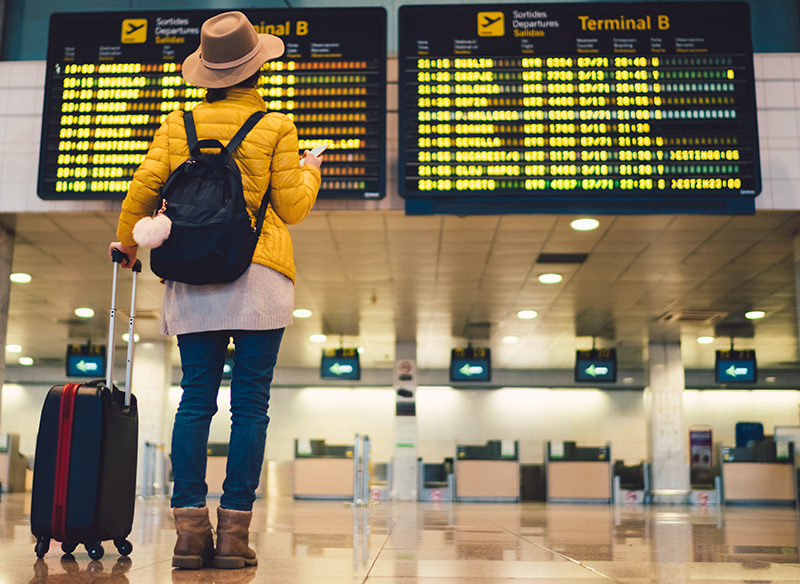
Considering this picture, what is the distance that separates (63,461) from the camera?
9.20 feet

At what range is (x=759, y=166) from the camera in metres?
6.92

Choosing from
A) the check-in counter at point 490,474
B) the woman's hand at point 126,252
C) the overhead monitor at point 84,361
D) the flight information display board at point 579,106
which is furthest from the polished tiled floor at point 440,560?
the check-in counter at point 490,474

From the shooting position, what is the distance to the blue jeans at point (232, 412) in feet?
8.62

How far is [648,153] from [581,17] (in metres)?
1.25

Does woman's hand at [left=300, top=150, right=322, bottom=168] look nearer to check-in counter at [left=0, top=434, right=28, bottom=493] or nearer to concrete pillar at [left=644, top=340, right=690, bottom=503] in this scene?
concrete pillar at [left=644, top=340, right=690, bottom=503]

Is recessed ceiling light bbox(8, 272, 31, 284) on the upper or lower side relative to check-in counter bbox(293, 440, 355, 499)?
upper

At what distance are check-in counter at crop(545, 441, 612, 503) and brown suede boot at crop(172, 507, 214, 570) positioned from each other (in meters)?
13.9

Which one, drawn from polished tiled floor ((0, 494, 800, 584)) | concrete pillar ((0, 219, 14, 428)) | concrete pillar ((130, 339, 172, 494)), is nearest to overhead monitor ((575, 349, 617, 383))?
concrete pillar ((130, 339, 172, 494))

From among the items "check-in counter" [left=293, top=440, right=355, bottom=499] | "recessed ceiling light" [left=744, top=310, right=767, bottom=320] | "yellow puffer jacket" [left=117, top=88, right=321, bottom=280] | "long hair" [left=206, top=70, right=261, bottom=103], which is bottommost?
"check-in counter" [left=293, top=440, right=355, bottom=499]

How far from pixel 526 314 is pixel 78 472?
1120 centimetres

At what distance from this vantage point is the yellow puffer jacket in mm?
2785

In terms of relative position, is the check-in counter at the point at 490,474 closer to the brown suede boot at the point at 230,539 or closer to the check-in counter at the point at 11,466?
the check-in counter at the point at 11,466

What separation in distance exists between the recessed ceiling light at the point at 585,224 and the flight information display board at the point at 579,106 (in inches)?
39.1

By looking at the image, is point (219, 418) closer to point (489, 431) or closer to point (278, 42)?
point (489, 431)
